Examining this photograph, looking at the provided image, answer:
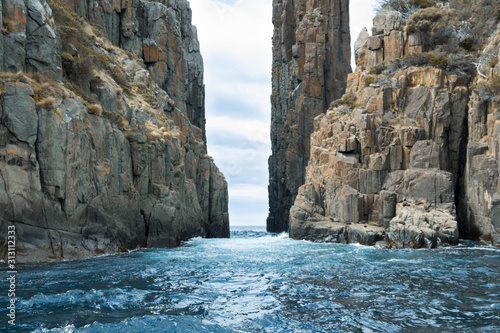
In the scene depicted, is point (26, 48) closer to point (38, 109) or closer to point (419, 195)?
point (38, 109)

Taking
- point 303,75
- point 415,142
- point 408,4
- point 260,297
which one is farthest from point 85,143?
point 303,75

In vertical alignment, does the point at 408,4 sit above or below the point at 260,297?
above

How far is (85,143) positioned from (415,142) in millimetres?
29995

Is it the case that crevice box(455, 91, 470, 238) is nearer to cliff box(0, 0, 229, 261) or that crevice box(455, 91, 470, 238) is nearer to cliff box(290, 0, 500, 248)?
cliff box(290, 0, 500, 248)

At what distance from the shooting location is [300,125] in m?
82.4

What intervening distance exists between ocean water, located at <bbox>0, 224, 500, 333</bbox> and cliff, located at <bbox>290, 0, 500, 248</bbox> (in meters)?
13.8

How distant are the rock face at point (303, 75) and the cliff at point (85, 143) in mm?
32550

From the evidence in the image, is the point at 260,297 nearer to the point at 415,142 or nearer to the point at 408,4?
the point at 415,142

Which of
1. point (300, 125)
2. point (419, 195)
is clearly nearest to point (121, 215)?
point (419, 195)

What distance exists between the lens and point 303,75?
82.6 meters

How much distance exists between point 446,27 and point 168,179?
116 ft

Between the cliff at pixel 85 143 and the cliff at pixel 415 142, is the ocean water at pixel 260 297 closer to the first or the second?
the cliff at pixel 85 143

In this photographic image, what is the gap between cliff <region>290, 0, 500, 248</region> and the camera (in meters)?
33.9

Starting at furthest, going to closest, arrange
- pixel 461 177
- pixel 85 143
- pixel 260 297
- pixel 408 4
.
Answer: pixel 408 4, pixel 461 177, pixel 85 143, pixel 260 297
